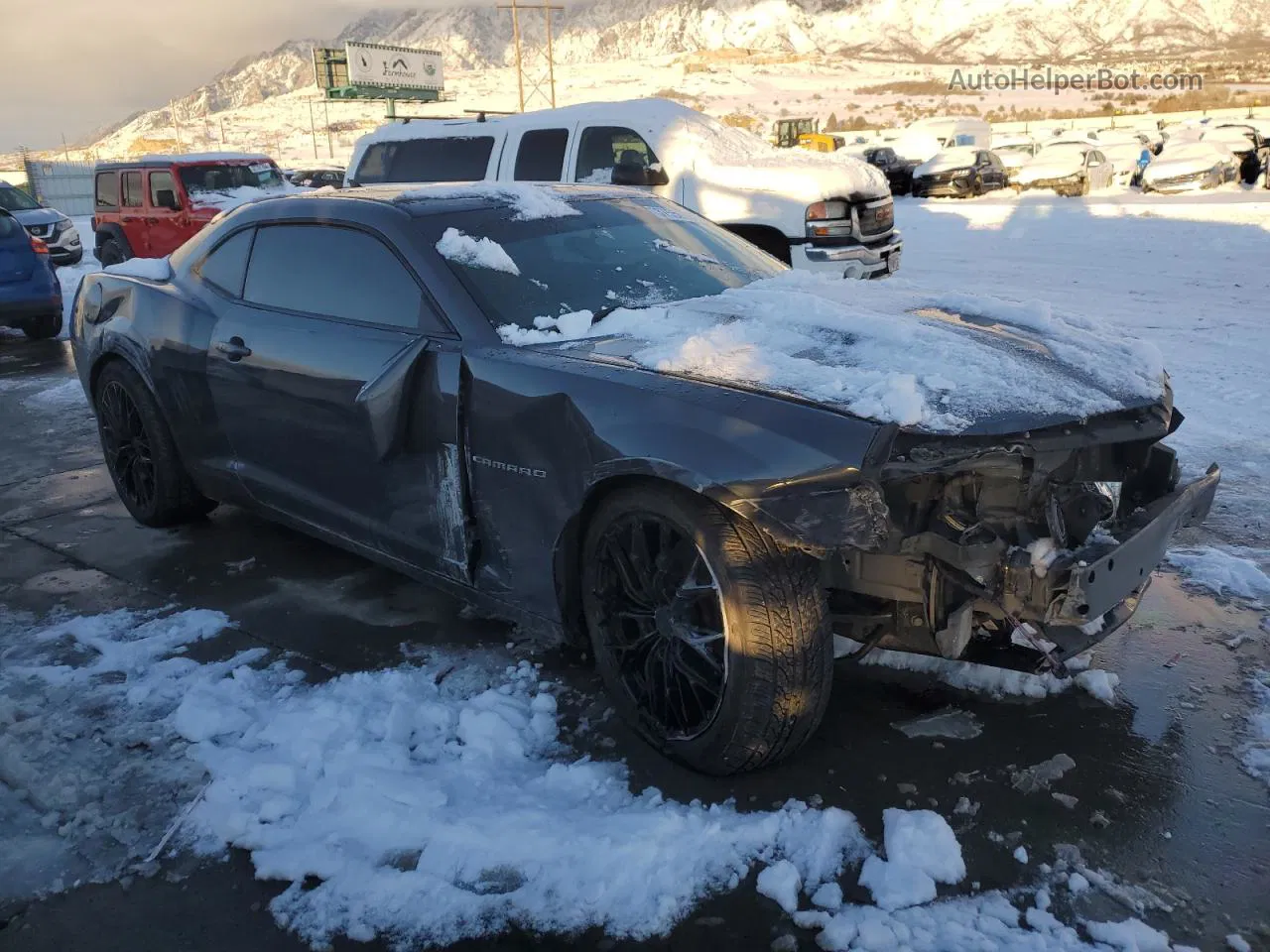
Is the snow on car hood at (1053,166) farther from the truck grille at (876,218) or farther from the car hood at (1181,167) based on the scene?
the truck grille at (876,218)

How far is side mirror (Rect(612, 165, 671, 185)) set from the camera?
8.59 metres

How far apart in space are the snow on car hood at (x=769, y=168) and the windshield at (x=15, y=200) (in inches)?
455

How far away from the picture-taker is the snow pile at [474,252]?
3434 mm

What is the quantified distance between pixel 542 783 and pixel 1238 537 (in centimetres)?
321

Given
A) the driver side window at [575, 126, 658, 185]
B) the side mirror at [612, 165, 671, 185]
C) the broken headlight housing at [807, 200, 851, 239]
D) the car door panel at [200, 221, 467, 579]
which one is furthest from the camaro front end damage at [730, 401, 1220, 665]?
the driver side window at [575, 126, 658, 185]

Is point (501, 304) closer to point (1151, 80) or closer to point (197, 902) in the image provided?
point (197, 902)

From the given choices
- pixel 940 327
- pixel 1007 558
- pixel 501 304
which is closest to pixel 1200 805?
pixel 1007 558

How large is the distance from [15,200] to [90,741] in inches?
629

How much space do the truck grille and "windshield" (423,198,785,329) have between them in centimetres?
481

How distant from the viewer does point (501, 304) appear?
10.9 feet

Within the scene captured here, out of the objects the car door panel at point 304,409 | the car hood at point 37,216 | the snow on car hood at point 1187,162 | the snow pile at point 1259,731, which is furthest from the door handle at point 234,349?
the snow on car hood at point 1187,162

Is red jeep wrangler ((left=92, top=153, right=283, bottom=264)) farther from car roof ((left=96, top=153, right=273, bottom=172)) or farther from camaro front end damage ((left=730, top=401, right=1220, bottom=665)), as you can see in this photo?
camaro front end damage ((left=730, top=401, right=1220, bottom=665))

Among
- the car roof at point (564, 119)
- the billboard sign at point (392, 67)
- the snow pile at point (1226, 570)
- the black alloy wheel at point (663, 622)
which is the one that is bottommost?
the snow pile at point (1226, 570)

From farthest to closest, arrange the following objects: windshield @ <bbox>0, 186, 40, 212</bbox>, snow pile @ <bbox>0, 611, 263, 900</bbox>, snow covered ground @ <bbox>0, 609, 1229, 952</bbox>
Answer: windshield @ <bbox>0, 186, 40, 212</bbox>, snow pile @ <bbox>0, 611, 263, 900</bbox>, snow covered ground @ <bbox>0, 609, 1229, 952</bbox>
